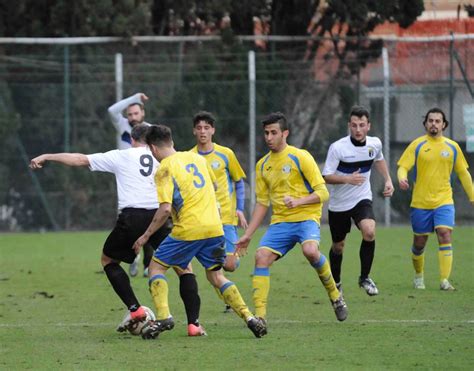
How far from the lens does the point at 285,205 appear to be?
32.8ft

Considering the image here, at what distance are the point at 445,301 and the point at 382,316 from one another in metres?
1.30

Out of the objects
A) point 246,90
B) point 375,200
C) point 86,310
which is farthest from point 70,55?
point 86,310

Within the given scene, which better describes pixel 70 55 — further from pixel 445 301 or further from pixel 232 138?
pixel 445 301

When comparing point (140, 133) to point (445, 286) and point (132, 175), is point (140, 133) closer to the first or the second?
point (132, 175)

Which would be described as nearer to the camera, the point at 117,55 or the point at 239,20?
the point at 117,55

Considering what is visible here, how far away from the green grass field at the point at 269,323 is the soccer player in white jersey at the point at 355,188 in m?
0.45

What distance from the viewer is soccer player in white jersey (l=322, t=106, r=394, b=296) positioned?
12.2 metres

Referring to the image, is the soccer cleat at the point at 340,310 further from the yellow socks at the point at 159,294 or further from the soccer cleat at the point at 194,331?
the yellow socks at the point at 159,294

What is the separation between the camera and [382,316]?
10703mm

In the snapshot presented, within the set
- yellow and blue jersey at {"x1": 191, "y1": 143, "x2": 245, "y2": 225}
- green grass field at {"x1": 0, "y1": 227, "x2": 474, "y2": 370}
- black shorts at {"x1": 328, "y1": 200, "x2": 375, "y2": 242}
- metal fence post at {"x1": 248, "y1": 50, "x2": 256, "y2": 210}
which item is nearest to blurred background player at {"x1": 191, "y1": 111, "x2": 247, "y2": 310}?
yellow and blue jersey at {"x1": 191, "y1": 143, "x2": 245, "y2": 225}

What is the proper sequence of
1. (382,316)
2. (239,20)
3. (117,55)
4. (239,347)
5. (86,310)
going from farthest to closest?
1. (239,20)
2. (117,55)
3. (86,310)
4. (382,316)
5. (239,347)

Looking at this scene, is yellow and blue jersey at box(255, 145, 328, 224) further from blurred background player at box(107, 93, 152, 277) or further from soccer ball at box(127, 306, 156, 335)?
blurred background player at box(107, 93, 152, 277)

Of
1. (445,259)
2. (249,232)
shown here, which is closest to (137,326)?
(249,232)

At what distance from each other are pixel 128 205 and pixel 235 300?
4.86ft
